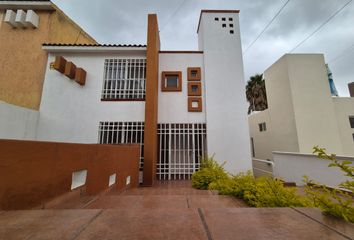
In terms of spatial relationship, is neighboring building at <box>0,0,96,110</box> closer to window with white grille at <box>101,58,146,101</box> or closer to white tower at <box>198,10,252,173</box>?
window with white grille at <box>101,58,146,101</box>

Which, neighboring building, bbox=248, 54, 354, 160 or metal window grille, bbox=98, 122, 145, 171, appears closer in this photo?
metal window grille, bbox=98, 122, 145, 171

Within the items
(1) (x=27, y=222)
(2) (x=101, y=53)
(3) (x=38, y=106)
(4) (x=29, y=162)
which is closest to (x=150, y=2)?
(2) (x=101, y=53)

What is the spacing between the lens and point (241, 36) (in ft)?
24.1

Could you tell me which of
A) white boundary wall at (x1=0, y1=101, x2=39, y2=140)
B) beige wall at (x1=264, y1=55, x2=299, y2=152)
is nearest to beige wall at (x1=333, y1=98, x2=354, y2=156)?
beige wall at (x1=264, y1=55, x2=299, y2=152)

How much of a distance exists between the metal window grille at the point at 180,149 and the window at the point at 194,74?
2198 millimetres

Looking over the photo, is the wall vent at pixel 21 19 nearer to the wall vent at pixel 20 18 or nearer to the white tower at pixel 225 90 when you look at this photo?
the wall vent at pixel 20 18

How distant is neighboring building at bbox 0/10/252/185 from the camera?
244 inches

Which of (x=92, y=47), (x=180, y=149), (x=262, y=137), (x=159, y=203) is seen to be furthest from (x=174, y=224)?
(x=262, y=137)

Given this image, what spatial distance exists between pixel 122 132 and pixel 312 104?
33.8 feet

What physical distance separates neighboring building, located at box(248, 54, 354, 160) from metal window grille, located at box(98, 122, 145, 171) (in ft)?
27.3

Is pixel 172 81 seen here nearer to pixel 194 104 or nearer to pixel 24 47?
pixel 194 104

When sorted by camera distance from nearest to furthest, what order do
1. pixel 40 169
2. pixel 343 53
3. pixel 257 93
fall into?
pixel 40 169 → pixel 343 53 → pixel 257 93

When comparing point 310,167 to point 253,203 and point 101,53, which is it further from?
point 101,53

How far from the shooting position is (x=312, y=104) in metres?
8.32
